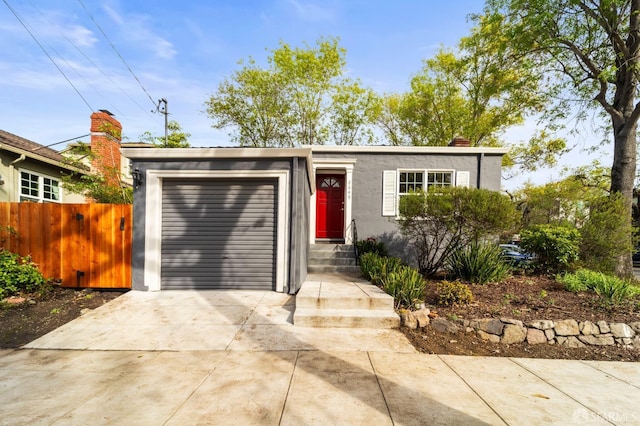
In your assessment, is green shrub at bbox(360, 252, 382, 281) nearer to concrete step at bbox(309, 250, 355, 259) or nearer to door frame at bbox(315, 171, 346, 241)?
concrete step at bbox(309, 250, 355, 259)

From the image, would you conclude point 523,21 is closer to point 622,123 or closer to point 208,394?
point 622,123

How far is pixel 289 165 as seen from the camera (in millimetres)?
5863

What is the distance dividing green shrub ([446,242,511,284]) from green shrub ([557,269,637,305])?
1.03m

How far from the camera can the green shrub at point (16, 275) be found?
5180mm

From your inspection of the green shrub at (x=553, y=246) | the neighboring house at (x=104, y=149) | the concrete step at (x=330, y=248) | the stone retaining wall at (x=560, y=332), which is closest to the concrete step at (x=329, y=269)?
the concrete step at (x=330, y=248)

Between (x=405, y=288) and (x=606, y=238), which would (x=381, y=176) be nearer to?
(x=405, y=288)

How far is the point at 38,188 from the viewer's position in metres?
9.97

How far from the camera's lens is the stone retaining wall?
4047 mm

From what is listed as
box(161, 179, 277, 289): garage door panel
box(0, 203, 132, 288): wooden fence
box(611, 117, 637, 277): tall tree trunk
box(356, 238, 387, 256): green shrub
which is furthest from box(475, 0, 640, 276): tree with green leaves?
box(0, 203, 132, 288): wooden fence

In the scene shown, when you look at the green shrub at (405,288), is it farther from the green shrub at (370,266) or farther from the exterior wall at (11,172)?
the exterior wall at (11,172)

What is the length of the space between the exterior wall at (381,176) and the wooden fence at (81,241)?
5662 mm

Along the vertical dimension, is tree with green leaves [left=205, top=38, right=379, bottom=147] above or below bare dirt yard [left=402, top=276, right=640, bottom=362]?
above

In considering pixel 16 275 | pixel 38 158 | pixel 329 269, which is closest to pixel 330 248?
pixel 329 269

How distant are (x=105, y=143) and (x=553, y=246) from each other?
16173mm
